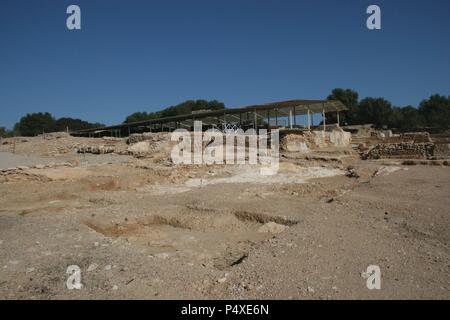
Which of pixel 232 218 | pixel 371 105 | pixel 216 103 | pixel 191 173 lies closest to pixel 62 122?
pixel 216 103

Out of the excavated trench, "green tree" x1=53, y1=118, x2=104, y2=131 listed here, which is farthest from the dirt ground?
"green tree" x1=53, y1=118, x2=104, y2=131

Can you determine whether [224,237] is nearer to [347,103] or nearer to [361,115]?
[361,115]

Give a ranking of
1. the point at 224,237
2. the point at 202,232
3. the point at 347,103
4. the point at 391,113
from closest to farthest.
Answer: the point at 224,237, the point at 202,232, the point at 391,113, the point at 347,103

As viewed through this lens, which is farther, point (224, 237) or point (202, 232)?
point (202, 232)

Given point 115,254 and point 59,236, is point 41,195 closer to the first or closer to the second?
point 59,236

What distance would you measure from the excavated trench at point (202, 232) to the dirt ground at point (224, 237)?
0.02 metres

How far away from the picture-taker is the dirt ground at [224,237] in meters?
3.07

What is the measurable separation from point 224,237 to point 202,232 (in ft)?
1.57

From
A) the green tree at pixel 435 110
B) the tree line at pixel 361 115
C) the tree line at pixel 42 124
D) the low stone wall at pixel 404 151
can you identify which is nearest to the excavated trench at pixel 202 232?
the low stone wall at pixel 404 151

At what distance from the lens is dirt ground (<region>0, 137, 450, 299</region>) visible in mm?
3072

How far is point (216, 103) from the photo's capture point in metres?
57.5

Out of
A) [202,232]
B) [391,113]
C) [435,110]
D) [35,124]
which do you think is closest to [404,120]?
[391,113]

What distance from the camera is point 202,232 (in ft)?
18.5

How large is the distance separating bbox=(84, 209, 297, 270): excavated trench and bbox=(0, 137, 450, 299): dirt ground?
0.07 ft
